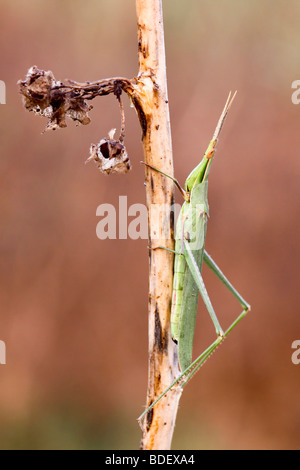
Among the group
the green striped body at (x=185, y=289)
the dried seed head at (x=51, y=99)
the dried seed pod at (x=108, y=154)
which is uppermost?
the dried seed head at (x=51, y=99)

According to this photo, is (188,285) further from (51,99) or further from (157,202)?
(51,99)

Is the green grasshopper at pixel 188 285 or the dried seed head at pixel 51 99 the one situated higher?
the dried seed head at pixel 51 99

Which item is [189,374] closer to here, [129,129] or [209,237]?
[209,237]

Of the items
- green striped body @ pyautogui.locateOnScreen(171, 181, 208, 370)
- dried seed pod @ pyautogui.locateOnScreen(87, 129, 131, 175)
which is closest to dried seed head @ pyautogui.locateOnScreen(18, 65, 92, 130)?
dried seed pod @ pyautogui.locateOnScreen(87, 129, 131, 175)

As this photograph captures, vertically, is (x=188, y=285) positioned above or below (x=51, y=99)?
below

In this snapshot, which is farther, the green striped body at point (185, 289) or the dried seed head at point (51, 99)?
the green striped body at point (185, 289)

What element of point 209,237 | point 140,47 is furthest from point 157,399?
point 209,237

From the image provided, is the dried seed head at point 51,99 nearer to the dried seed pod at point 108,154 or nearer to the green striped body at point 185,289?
the dried seed pod at point 108,154

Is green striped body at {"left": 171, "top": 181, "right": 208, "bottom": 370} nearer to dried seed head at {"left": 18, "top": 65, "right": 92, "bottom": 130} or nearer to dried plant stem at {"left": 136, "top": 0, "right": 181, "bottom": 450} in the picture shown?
dried plant stem at {"left": 136, "top": 0, "right": 181, "bottom": 450}

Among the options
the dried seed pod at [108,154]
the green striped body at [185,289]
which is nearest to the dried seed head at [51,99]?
the dried seed pod at [108,154]

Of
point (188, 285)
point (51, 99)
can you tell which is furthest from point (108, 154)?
point (188, 285)

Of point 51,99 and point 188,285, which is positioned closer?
point 51,99
